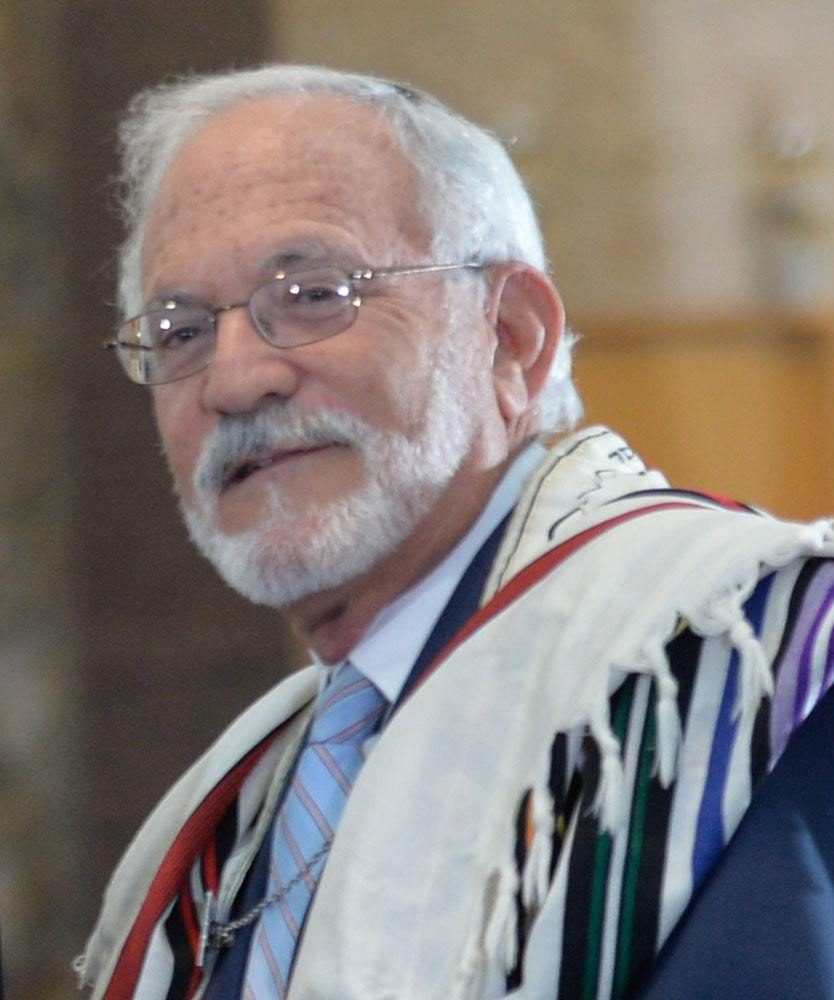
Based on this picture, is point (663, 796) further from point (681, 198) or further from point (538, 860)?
point (681, 198)

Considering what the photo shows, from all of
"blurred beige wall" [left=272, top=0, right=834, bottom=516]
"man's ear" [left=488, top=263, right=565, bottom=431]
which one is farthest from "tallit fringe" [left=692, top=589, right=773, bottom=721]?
"blurred beige wall" [left=272, top=0, right=834, bottom=516]

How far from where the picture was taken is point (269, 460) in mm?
1794

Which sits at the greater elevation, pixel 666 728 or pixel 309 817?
pixel 666 728

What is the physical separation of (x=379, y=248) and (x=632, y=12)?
7.14 ft

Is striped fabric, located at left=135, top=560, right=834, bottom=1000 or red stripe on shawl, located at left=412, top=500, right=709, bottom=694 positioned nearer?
striped fabric, located at left=135, top=560, right=834, bottom=1000

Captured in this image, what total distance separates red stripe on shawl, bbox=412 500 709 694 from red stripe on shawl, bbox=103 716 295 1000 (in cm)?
50

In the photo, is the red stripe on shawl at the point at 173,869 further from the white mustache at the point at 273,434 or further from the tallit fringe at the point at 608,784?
the tallit fringe at the point at 608,784

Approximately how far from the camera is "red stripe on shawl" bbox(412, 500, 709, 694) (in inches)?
62.0

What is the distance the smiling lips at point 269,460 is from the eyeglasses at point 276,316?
0.38 feet

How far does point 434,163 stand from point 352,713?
656 millimetres

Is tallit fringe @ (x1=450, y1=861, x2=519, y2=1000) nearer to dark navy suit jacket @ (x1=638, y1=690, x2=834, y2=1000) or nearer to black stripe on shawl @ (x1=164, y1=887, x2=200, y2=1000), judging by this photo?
dark navy suit jacket @ (x1=638, y1=690, x2=834, y2=1000)

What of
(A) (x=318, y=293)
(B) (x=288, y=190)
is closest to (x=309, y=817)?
(A) (x=318, y=293)

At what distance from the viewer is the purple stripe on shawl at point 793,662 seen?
1.35 meters

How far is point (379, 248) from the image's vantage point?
1907 mm
